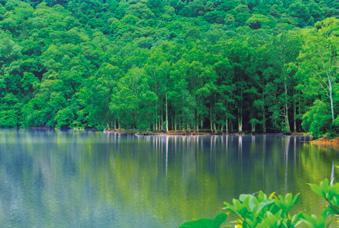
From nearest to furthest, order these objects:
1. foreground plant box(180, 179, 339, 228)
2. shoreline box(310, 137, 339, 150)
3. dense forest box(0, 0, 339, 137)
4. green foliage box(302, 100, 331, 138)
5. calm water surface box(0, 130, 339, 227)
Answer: foreground plant box(180, 179, 339, 228)
calm water surface box(0, 130, 339, 227)
shoreline box(310, 137, 339, 150)
green foliage box(302, 100, 331, 138)
dense forest box(0, 0, 339, 137)

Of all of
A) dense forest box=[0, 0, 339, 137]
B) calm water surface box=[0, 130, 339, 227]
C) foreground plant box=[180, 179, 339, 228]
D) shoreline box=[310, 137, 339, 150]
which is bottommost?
calm water surface box=[0, 130, 339, 227]

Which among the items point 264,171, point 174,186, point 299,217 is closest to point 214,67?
point 264,171

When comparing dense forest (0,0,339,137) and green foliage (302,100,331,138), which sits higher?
dense forest (0,0,339,137)

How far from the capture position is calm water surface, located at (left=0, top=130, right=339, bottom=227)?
11508mm

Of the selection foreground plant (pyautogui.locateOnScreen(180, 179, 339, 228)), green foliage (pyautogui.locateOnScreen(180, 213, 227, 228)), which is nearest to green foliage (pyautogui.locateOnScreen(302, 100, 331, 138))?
foreground plant (pyautogui.locateOnScreen(180, 179, 339, 228))

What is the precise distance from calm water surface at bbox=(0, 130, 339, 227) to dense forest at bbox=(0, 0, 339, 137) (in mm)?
10929

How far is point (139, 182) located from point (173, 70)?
29152 mm

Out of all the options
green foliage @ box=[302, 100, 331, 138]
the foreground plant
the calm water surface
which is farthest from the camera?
green foliage @ box=[302, 100, 331, 138]

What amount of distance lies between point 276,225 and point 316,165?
1842 centimetres

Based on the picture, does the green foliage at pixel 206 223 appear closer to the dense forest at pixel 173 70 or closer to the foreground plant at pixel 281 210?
the foreground plant at pixel 281 210

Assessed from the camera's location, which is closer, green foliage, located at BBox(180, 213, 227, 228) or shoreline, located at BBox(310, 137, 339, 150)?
green foliage, located at BBox(180, 213, 227, 228)

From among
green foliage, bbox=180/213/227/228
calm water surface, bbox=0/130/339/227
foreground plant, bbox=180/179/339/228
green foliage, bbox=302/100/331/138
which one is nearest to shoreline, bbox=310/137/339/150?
green foliage, bbox=302/100/331/138

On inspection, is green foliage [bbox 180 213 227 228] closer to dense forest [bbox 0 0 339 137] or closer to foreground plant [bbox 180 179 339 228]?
foreground plant [bbox 180 179 339 228]

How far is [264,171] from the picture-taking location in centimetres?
1838
